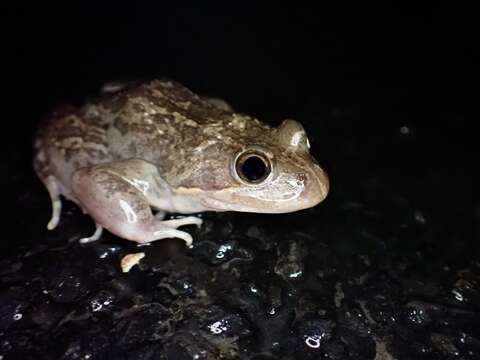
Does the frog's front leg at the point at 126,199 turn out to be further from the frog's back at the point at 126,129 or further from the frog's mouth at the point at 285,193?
the frog's mouth at the point at 285,193

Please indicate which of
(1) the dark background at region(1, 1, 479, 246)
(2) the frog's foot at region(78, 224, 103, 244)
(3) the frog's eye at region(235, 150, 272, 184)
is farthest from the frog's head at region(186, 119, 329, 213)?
(1) the dark background at region(1, 1, 479, 246)

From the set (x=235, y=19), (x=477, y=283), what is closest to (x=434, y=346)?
(x=477, y=283)

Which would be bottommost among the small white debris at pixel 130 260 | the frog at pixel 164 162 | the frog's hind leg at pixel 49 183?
the small white debris at pixel 130 260

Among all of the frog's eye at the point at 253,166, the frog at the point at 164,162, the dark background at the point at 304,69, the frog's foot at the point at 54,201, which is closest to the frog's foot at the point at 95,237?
the frog at the point at 164,162

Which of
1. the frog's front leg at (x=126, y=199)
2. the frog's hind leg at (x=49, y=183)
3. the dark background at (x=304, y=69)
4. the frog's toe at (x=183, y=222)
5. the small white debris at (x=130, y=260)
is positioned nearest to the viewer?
the small white debris at (x=130, y=260)

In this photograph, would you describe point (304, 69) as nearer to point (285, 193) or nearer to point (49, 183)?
point (285, 193)

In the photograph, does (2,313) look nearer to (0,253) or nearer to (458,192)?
(0,253)
